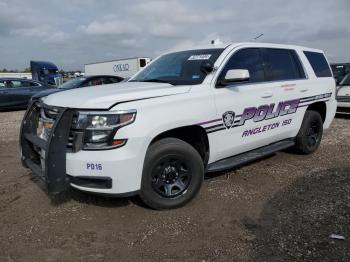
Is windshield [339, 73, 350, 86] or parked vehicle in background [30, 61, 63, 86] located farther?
parked vehicle in background [30, 61, 63, 86]

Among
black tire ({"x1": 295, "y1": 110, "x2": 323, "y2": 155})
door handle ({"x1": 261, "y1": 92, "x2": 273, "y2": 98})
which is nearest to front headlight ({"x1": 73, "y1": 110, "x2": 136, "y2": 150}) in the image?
door handle ({"x1": 261, "y1": 92, "x2": 273, "y2": 98})

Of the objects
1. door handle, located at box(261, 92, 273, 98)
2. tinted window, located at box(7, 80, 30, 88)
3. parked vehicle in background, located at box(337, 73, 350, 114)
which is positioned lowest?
parked vehicle in background, located at box(337, 73, 350, 114)

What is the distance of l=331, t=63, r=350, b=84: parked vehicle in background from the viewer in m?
11.2

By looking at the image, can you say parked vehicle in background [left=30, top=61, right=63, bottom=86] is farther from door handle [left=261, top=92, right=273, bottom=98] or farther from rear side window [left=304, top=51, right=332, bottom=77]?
door handle [left=261, top=92, right=273, bottom=98]

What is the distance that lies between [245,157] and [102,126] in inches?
83.8

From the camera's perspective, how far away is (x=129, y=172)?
3506 mm

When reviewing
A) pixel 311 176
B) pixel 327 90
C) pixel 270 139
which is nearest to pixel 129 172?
pixel 270 139

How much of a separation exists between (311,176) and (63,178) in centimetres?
345

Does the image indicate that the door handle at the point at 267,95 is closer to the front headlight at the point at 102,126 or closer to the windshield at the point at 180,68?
the windshield at the point at 180,68

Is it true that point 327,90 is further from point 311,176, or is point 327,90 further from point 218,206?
point 218,206

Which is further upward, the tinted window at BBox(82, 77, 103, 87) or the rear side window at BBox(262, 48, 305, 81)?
the rear side window at BBox(262, 48, 305, 81)

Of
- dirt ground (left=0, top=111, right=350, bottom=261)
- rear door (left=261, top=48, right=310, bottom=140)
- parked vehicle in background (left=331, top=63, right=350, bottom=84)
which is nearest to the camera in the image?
dirt ground (left=0, top=111, right=350, bottom=261)

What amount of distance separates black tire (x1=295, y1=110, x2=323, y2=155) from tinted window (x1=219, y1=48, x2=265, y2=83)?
1.42 meters

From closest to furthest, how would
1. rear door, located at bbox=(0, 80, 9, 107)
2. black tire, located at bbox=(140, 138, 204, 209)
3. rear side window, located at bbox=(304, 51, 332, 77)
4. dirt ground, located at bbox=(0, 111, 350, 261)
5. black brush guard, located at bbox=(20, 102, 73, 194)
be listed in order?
1. dirt ground, located at bbox=(0, 111, 350, 261)
2. black brush guard, located at bbox=(20, 102, 73, 194)
3. black tire, located at bbox=(140, 138, 204, 209)
4. rear side window, located at bbox=(304, 51, 332, 77)
5. rear door, located at bbox=(0, 80, 9, 107)
